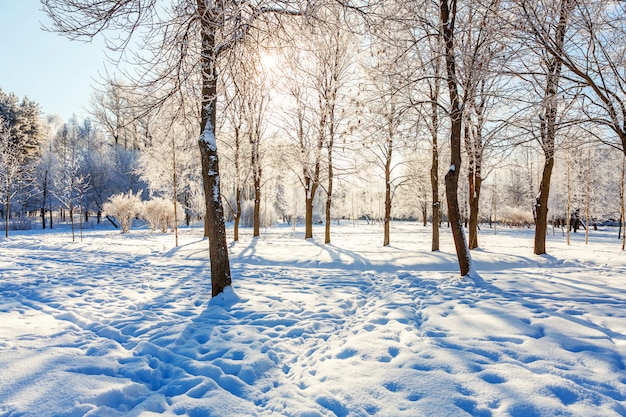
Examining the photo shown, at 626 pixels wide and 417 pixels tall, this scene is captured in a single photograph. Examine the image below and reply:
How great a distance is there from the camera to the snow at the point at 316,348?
2414 millimetres

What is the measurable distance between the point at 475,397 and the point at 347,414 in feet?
3.34

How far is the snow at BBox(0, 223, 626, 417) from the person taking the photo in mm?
2414

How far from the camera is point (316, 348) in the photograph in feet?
12.1

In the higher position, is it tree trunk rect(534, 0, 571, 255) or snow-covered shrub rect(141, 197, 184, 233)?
tree trunk rect(534, 0, 571, 255)

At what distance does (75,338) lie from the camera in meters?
3.73

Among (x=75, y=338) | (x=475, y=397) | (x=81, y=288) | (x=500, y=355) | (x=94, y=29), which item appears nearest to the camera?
(x=475, y=397)

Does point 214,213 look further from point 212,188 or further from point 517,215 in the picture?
point 517,215

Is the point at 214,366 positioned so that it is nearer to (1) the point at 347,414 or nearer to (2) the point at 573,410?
(1) the point at 347,414

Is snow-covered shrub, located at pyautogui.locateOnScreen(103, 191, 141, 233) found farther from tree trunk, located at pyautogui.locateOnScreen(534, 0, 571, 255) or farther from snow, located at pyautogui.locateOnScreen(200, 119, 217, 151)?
tree trunk, located at pyautogui.locateOnScreen(534, 0, 571, 255)

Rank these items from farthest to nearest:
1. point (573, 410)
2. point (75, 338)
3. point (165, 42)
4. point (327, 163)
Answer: point (327, 163) < point (165, 42) < point (75, 338) < point (573, 410)

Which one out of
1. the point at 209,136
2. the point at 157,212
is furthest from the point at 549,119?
the point at 157,212

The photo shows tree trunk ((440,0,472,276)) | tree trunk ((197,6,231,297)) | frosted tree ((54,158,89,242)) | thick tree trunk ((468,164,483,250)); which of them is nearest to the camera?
tree trunk ((197,6,231,297))

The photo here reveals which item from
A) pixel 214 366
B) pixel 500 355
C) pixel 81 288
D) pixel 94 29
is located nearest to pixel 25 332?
pixel 214 366

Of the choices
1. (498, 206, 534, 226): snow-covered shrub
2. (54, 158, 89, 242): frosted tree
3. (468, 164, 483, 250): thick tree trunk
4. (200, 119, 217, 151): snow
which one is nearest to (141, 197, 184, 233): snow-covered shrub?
(54, 158, 89, 242): frosted tree
